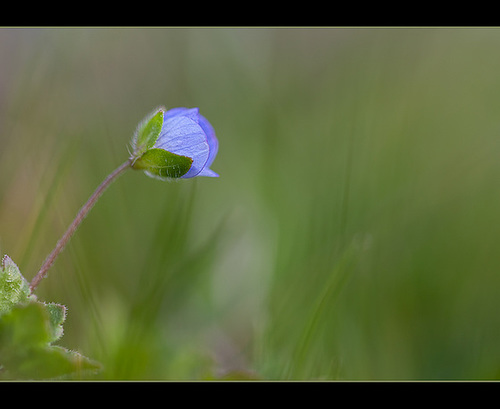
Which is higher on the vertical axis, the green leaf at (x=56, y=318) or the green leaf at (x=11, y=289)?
the green leaf at (x=11, y=289)

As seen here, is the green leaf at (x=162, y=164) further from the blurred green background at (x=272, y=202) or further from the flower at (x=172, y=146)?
the blurred green background at (x=272, y=202)

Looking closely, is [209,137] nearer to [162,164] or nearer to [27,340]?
[162,164]

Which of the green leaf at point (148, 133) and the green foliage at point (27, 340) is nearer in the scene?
the green foliage at point (27, 340)

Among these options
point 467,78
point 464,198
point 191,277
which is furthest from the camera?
point 467,78

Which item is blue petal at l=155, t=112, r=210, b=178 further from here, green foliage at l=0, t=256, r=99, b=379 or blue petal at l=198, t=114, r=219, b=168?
green foliage at l=0, t=256, r=99, b=379

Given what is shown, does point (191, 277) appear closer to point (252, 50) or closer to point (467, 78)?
point (252, 50)

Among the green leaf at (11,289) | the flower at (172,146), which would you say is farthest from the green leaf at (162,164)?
the green leaf at (11,289)

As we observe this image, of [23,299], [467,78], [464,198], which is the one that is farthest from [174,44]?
[23,299]
